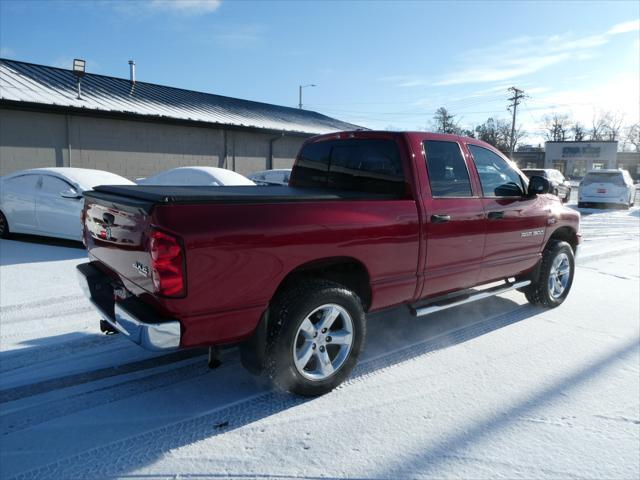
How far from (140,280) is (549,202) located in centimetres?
443

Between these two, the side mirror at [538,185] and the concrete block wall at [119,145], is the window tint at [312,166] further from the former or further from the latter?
the concrete block wall at [119,145]

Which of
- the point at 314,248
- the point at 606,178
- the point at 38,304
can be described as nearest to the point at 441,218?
the point at 314,248

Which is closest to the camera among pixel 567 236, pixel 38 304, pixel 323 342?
pixel 323 342

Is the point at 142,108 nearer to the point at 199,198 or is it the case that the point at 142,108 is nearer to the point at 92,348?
the point at 92,348

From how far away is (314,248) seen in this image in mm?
3072

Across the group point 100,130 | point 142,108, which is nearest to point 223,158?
point 142,108

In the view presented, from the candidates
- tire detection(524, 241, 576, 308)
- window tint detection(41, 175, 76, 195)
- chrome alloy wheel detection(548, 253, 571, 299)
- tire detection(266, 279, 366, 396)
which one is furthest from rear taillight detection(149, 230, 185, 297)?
window tint detection(41, 175, 76, 195)

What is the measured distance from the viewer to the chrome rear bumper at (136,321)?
259cm

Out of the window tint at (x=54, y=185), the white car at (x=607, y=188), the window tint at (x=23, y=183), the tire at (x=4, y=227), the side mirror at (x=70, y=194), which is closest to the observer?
the side mirror at (x=70, y=194)

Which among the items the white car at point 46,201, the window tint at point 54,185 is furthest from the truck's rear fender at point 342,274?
the window tint at point 54,185

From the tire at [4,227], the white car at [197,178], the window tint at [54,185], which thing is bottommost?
the tire at [4,227]

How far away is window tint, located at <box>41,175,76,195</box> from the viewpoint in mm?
8219

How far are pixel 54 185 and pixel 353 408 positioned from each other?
749cm

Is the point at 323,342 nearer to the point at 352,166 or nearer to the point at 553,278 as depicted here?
the point at 352,166
